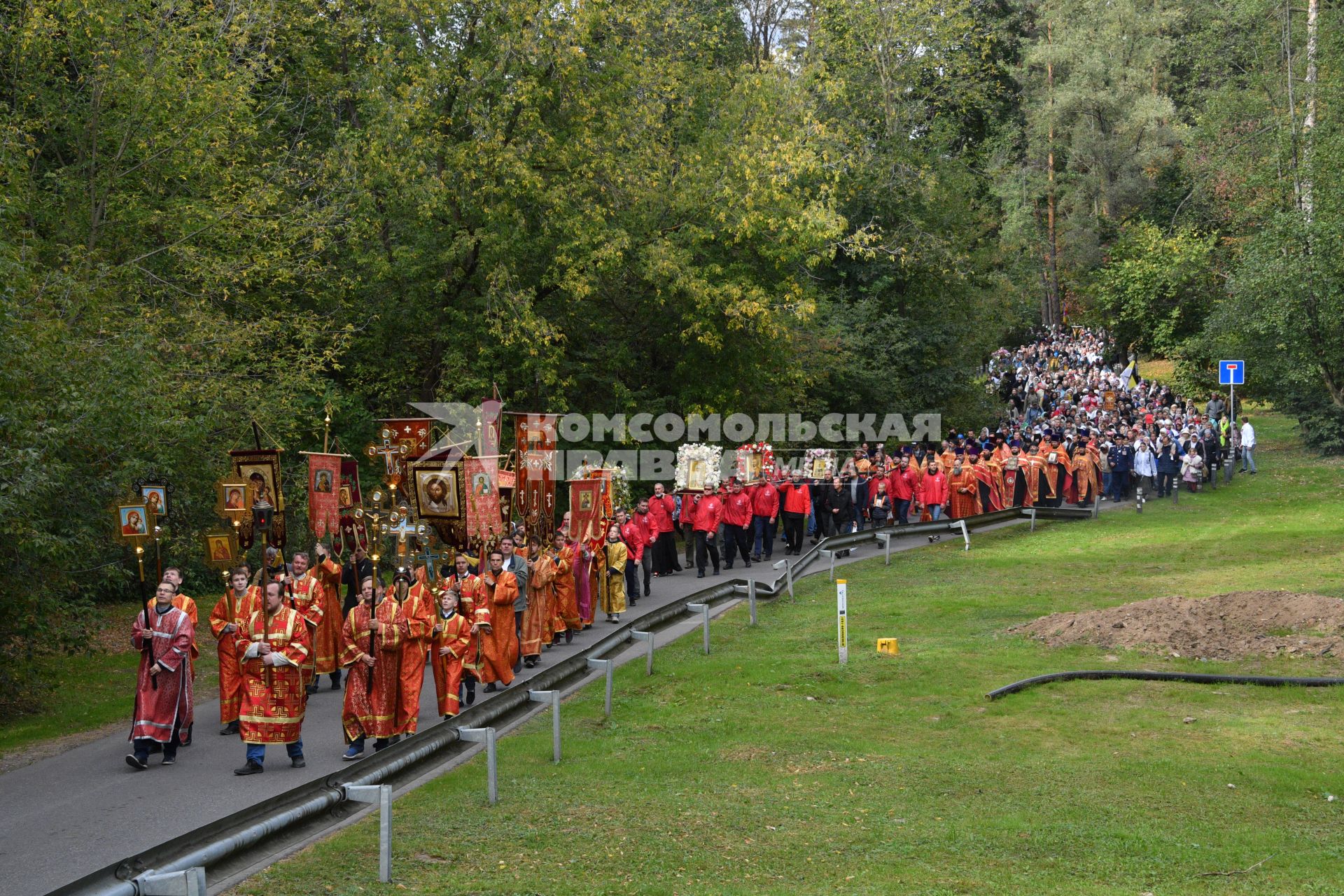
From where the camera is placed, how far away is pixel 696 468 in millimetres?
26109

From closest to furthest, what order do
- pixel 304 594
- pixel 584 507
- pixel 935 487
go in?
pixel 304 594 < pixel 584 507 < pixel 935 487

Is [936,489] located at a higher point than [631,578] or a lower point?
higher

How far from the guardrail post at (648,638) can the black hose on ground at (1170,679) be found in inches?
169

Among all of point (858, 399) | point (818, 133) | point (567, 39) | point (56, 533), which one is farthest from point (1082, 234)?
point (56, 533)

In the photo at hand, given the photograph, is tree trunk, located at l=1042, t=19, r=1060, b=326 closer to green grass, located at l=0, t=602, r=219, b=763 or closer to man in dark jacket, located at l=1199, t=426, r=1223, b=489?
man in dark jacket, located at l=1199, t=426, r=1223, b=489

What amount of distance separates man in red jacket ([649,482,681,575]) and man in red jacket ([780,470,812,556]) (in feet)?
8.20

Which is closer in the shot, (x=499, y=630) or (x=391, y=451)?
(x=499, y=630)

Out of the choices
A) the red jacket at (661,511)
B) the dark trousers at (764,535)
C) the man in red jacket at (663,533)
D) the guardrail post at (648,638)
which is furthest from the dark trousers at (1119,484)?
the guardrail post at (648,638)

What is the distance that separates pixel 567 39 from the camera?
90.6 ft

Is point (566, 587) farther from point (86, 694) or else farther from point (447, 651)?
point (86, 694)

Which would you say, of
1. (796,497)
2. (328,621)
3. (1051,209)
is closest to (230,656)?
(328,621)

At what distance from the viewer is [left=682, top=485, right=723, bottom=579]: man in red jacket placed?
82.5ft

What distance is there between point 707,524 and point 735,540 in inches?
50.7

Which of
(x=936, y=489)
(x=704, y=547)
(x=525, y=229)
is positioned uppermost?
(x=525, y=229)
